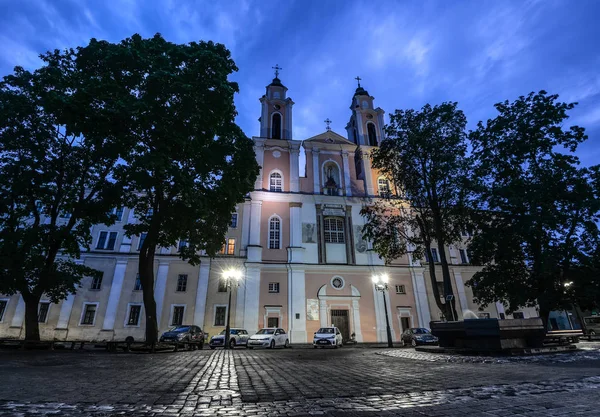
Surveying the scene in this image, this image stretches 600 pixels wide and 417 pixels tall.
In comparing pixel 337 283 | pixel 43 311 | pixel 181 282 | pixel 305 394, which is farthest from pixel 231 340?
pixel 305 394

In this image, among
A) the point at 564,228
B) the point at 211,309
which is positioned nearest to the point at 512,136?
the point at 564,228

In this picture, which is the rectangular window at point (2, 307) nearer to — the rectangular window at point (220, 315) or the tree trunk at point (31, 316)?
the tree trunk at point (31, 316)

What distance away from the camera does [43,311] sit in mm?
26531

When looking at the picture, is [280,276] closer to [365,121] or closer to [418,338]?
[418,338]

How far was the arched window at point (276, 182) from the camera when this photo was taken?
106ft

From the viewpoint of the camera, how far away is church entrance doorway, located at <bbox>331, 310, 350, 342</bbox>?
27.6 meters

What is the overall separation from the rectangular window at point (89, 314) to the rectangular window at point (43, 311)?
10.1 ft

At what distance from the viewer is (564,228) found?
16.0 m

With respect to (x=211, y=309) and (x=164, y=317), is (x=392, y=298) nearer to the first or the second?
(x=211, y=309)

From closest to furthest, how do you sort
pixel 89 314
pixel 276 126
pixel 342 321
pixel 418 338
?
1. pixel 418 338
2. pixel 89 314
3. pixel 342 321
4. pixel 276 126

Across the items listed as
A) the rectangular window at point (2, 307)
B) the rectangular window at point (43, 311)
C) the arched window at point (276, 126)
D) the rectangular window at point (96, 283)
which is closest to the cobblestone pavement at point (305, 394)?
the rectangular window at point (96, 283)

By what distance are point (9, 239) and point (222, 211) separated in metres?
9.98

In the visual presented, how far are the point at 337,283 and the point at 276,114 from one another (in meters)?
21.1

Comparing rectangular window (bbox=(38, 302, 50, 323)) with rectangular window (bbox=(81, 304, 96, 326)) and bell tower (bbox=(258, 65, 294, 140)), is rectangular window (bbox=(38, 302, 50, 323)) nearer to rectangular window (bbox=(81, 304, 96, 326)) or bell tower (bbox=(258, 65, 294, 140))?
rectangular window (bbox=(81, 304, 96, 326))
